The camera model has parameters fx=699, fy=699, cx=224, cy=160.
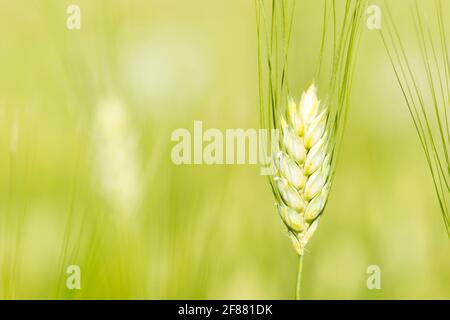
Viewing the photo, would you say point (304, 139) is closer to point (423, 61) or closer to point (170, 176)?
point (170, 176)

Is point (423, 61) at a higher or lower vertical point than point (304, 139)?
higher

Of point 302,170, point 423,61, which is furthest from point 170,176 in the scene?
point 423,61

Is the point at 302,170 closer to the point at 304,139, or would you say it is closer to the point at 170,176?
the point at 304,139

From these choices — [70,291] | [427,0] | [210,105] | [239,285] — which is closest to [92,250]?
[70,291]

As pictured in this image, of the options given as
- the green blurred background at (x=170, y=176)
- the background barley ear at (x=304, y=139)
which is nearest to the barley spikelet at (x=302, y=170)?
the background barley ear at (x=304, y=139)

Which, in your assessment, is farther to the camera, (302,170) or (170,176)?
(170,176)

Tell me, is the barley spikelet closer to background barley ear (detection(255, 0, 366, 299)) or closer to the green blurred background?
background barley ear (detection(255, 0, 366, 299))
